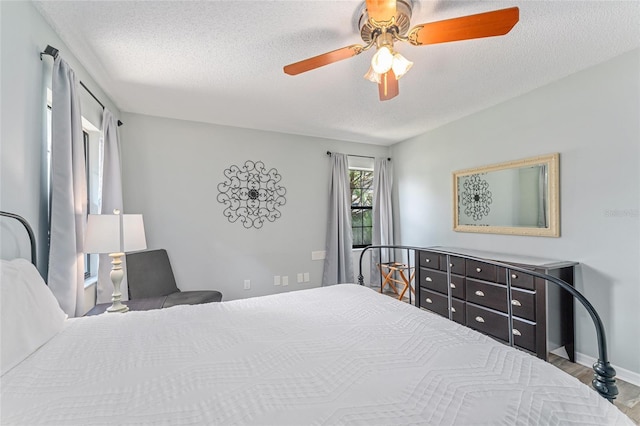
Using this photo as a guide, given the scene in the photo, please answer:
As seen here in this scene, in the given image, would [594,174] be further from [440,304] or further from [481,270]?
[440,304]

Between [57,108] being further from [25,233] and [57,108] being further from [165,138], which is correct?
[165,138]

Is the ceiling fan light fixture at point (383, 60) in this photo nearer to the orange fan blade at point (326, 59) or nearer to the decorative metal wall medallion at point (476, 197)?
the orange fan blade at point (326, 59)

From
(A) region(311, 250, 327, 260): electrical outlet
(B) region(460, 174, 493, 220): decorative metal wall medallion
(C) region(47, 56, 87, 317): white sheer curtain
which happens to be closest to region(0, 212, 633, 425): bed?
(C) region(47, 56, 87, 317): white sheer curtain

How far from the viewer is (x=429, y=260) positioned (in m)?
3.10

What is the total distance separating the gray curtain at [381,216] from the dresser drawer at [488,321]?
1626 millimetres

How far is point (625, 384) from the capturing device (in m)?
1.93

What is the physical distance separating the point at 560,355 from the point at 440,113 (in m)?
2.56

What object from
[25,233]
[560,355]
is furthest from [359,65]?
[560,355]

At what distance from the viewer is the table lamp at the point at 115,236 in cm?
168

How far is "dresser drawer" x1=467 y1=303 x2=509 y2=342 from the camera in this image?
2342mm

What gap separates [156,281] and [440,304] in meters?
2.99

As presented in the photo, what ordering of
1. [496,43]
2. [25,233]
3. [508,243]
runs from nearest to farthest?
[25,233], [496,43], [508,243]

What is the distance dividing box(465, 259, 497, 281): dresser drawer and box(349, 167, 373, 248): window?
1843 mm

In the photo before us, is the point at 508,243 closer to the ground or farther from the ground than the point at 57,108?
closer to the ground
